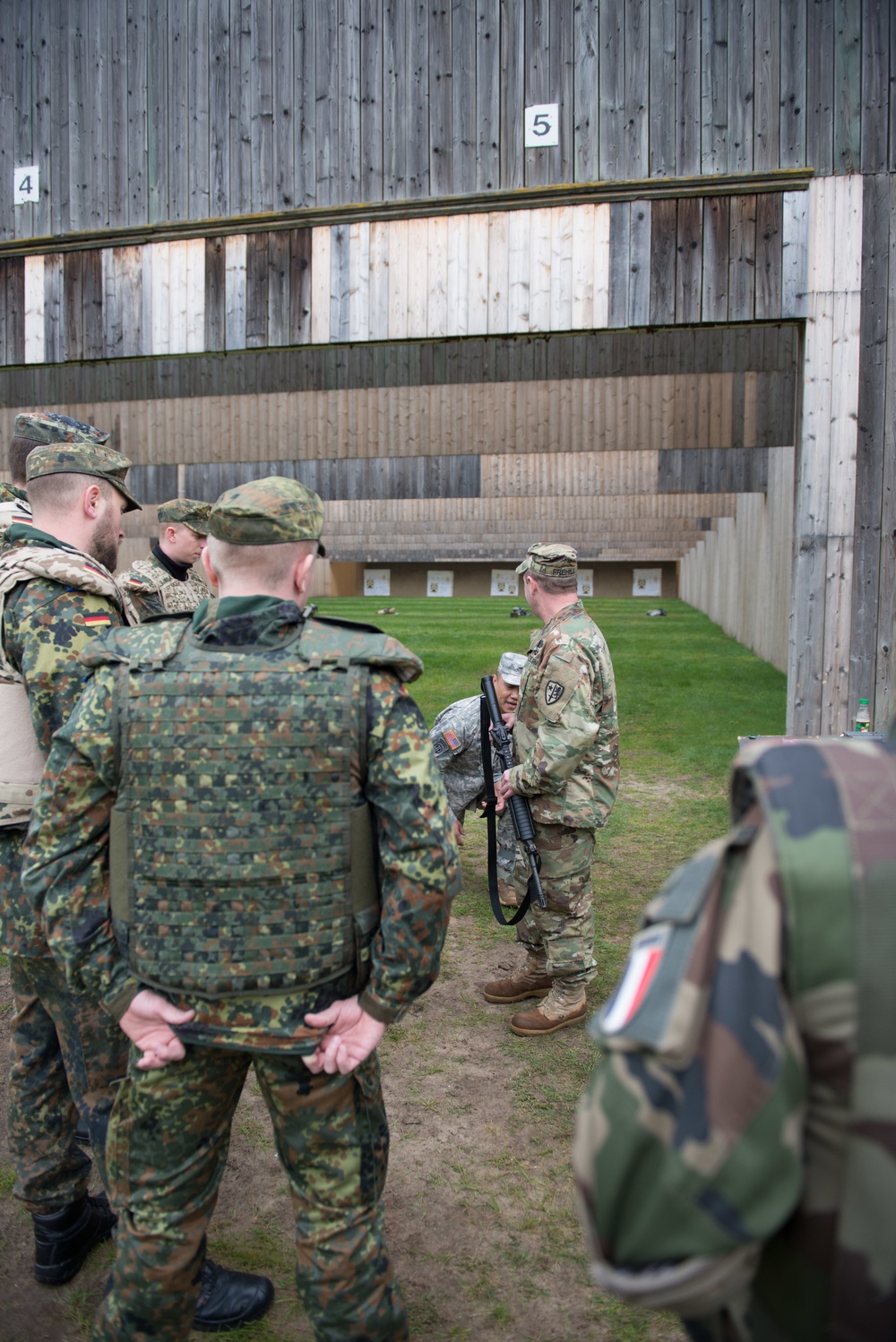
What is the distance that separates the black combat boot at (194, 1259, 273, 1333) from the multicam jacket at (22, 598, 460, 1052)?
96cm

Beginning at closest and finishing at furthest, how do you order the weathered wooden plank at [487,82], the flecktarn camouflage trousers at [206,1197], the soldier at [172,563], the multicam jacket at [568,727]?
the flecktarn camouflage trousers at [206,1197]
the multicam jacket at [568,727]
the soldier at [172,563]
the weathered wooden plank at [487,82]

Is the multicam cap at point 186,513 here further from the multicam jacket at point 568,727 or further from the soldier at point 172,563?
the multicam jacket at point 568,727

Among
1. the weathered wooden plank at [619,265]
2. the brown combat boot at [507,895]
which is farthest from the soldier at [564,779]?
the weathered wooden plank at [619,265]

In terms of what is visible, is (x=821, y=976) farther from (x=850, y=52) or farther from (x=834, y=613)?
(x=850, y=52)

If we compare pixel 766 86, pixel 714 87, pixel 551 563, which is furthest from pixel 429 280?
pixel 551 563

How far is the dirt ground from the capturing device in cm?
230

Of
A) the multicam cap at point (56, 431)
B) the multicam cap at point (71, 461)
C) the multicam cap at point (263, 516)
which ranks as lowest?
the multicam cap at point (263, 516)

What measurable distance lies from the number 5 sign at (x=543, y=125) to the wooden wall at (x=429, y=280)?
410 millimetres

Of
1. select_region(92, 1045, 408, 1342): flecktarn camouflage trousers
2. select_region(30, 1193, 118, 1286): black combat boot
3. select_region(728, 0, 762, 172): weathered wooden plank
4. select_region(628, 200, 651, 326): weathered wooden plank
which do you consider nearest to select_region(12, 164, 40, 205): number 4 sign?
select_region(628, 200, 651, 326): weathered wooden plank

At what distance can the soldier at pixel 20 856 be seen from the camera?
2301 mm

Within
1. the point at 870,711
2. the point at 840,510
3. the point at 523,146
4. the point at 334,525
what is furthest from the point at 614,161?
the point at 334,525

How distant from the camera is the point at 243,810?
1824 mm

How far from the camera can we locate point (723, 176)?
567cm

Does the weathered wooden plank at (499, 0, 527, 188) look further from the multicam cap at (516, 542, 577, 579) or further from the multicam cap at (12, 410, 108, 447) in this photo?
the multicam cap at (12, 410, 108, 447)
